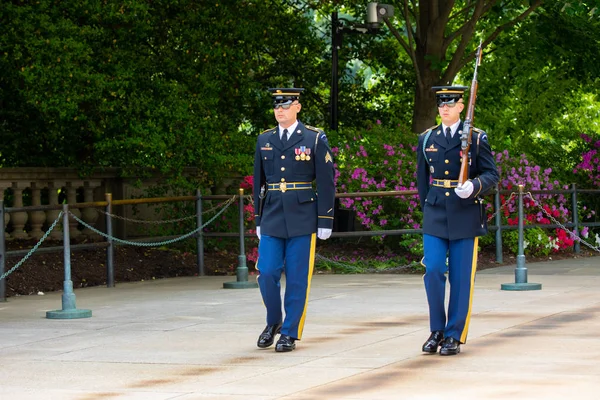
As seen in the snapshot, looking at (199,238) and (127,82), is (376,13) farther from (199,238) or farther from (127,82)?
(127,82)

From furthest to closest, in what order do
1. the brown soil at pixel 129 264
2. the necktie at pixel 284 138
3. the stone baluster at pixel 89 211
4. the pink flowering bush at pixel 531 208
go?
the pink flowering bush at pixel 531 208 → the stone baluster at pixel 89 211 → the brown soil at pixel 129 264 → the necktie at pixel 284 138

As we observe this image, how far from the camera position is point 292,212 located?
10.1 meters

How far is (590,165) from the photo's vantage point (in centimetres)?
2325

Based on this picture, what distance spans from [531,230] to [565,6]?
146 inches

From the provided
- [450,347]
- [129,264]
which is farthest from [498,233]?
[450,347]

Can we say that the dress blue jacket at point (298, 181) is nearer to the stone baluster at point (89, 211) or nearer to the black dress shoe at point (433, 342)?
the black dress shoe at point (433, 342)

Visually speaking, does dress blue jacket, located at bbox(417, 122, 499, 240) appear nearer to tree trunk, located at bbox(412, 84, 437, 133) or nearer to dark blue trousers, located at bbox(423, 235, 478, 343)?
dark blue trousers, located at bbox(423, 235, 478, 343)

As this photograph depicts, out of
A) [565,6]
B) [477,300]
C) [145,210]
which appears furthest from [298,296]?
[565,6]

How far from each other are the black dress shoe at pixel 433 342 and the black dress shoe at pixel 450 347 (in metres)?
0.09

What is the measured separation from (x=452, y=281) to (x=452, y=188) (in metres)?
0.71

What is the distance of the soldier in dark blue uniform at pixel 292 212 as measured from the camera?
10.1 meters

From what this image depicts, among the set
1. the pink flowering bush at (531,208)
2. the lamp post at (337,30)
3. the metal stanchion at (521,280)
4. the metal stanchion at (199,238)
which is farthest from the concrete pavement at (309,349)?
the lamp post at (337,30)

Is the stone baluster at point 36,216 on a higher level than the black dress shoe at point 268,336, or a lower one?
higher

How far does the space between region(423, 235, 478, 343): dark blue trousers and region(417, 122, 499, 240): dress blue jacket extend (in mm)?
108
